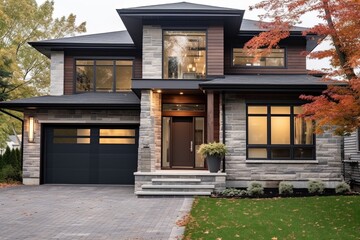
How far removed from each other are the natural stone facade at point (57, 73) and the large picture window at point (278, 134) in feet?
29.1

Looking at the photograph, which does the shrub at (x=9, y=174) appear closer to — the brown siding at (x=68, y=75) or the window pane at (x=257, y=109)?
the brown siding at (x=68, y=75)

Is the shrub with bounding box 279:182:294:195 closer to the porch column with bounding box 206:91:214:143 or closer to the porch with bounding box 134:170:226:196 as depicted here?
the porch with bounding box 134:170:226:196

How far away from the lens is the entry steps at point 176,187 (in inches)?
530

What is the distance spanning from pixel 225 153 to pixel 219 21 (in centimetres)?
505

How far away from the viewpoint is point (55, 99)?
17953mm

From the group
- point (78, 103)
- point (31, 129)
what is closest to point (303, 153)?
point (78, 103)

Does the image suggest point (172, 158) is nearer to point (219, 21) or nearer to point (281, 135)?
point (281, 135)

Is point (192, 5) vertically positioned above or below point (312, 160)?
above

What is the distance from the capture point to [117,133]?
18.3 meters

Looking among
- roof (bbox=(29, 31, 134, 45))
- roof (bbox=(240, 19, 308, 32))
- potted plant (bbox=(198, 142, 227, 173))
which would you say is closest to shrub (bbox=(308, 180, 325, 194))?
potted plant (bbox=(198, 142, 227, 173))

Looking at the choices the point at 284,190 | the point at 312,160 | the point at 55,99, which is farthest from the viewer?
the point at 55,99

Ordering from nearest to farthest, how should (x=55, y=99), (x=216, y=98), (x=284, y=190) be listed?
(x=284, y=190) → (x=216, y=98) → (x=55, y=99)

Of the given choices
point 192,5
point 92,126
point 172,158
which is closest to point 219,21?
point 192,5

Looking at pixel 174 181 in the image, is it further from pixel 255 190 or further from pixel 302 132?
pixel 302 132
